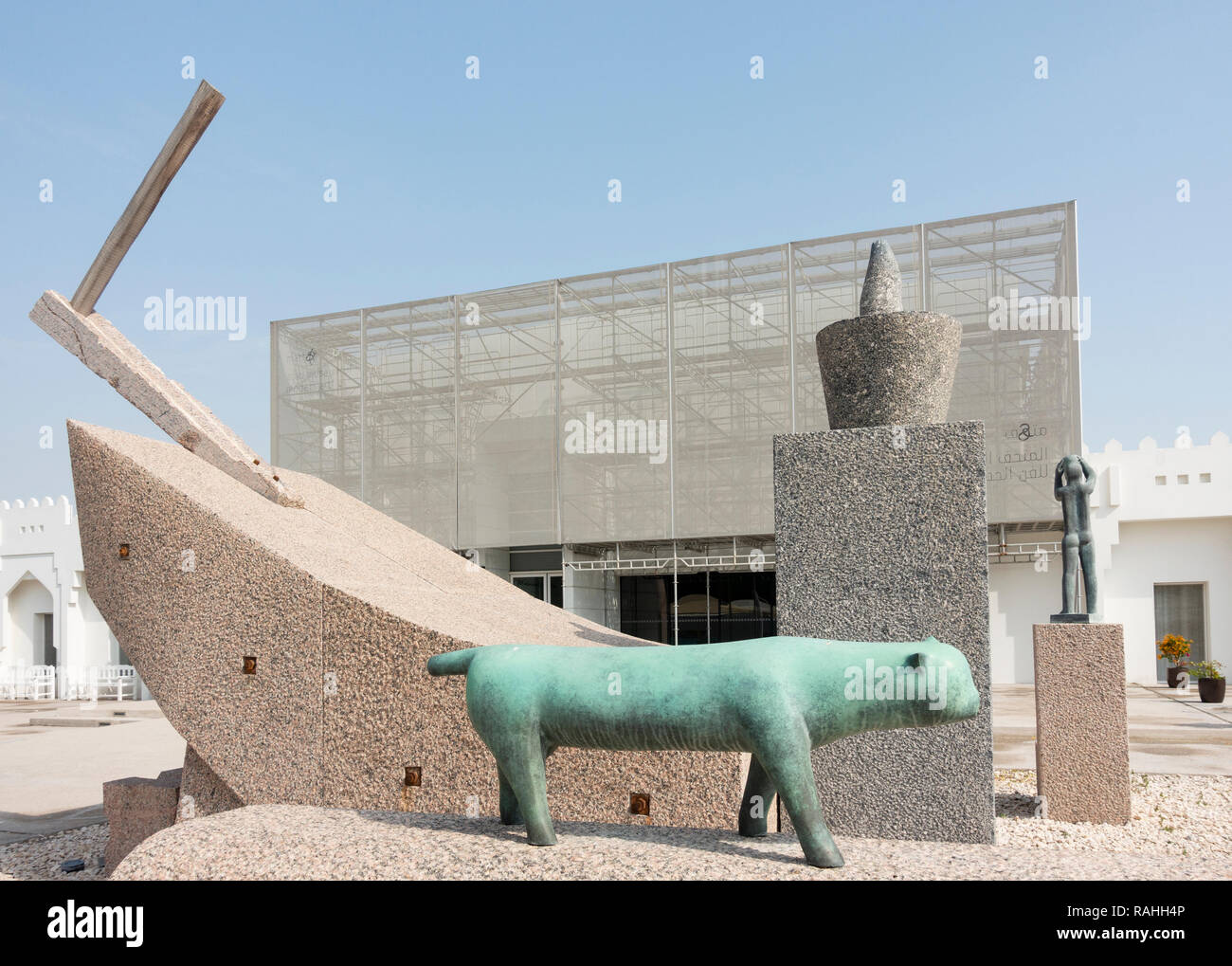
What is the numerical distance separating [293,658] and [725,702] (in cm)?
261

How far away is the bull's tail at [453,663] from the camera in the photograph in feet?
11.9

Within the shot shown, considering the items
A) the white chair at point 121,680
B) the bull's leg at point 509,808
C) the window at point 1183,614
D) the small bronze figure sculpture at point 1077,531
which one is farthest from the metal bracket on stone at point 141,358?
the window at point 1183,614

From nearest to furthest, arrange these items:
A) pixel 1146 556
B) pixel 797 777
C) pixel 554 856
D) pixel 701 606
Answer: pixel 797 777, pixel 554 856, pixel 1146 556, pixel 701 606

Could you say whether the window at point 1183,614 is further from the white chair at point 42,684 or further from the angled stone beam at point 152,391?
the white chair at point 42,684

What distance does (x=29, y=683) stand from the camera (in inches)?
926

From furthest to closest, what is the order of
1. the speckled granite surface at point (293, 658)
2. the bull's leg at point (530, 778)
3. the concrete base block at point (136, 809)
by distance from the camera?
the concrete base block at point (136, 809) < the speckled granite surface at point (293, 658) < the bull's leg at point (530, 778)

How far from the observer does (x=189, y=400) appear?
635cm

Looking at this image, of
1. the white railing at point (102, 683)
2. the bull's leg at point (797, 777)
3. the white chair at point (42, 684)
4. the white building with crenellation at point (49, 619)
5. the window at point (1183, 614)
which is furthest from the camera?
the white building with crenellation at point (49, 619)

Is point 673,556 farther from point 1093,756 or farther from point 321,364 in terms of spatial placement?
point 1093,756

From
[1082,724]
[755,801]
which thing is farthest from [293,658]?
[1082,724]

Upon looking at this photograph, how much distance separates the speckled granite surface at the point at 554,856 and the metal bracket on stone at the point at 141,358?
9.50 ft

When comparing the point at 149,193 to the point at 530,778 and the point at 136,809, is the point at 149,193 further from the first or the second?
the point at 530,778

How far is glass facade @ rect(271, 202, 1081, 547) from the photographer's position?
19672mm
